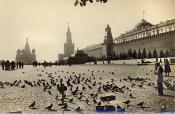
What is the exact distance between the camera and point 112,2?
5996 mm

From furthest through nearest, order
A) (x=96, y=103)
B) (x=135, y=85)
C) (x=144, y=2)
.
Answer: (x=135, y=85), (x=144, y=2), (x=96, y=103)

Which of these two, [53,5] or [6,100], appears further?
[53,5]

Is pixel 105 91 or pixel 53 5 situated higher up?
pixel 53 5

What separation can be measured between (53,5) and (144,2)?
153 centimetres

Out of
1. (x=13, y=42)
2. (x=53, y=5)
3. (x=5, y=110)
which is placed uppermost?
(x=53, y=5)

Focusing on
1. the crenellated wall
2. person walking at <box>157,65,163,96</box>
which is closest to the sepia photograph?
person walking at <box>157,65,163,96</box>

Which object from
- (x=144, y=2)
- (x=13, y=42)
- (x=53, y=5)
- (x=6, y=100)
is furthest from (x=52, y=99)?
(x=144, y=2)

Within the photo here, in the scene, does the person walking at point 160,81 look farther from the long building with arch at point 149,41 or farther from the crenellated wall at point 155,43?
the crenellated wall at point 155,43

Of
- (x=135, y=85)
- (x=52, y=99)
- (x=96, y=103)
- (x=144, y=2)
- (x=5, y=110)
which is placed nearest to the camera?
(x=5, y=110)

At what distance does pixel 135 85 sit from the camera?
6949 mm

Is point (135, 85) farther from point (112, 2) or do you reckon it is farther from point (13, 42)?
point (13, 42)

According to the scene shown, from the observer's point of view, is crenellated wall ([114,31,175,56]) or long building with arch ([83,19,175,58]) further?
long building with arch ([83,19,175,58])

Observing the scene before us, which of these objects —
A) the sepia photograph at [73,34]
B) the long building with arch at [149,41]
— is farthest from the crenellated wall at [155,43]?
the sepia photograph at [73,34]

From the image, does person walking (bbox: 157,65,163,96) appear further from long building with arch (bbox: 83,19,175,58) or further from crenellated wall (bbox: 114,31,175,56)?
crenellated wall (bbox: 114,31,175,56)
